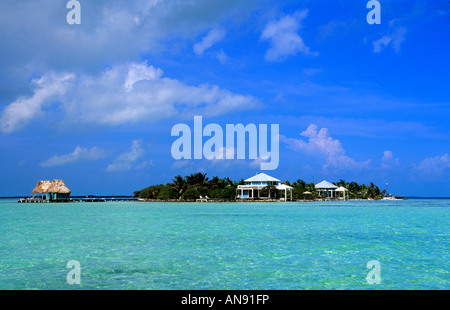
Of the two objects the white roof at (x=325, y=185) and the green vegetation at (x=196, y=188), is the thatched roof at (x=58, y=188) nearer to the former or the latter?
the green vegetation at (x=196, y=188)

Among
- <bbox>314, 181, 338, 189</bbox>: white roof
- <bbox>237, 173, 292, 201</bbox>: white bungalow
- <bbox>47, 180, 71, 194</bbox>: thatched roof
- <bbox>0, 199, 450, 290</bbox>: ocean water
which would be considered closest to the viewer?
<bbox>0, 199, 450, 290</bbox>: ocean water

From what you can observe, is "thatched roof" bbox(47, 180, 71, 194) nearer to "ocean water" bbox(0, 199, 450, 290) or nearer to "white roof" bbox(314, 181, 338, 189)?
"white roof" bbox(314, 181, 338, 189)

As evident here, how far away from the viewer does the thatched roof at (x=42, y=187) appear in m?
94.0

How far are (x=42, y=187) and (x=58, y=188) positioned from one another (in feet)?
11.8

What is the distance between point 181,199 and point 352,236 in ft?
266

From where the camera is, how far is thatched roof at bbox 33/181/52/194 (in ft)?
308

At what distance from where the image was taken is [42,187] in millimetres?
94625

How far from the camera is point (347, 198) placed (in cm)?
12106

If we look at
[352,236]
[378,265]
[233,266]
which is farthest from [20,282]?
[352,236]

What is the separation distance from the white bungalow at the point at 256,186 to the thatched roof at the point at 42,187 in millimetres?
45337

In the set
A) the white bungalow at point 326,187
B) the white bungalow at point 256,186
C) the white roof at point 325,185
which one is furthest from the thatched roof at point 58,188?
the white roof at point 325,185

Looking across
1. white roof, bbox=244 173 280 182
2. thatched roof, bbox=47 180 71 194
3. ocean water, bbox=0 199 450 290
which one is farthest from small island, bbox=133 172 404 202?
ocean water, bbox=0 199 450 290

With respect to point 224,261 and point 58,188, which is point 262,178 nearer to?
point 58,188

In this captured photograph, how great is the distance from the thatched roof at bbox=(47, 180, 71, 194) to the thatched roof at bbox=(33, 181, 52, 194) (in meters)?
0.85
